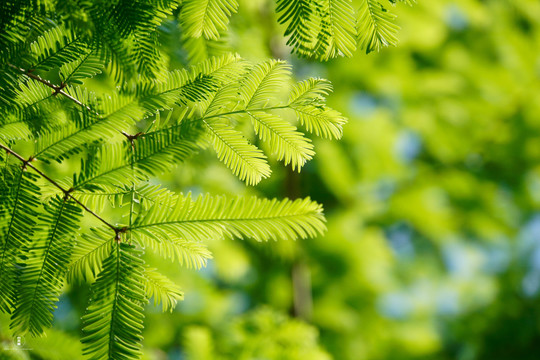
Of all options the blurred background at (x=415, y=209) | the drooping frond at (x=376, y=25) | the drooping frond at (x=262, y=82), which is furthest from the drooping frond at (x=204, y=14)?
the blurred background at (x=415, y=209)

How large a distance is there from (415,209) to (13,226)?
9.72 ft

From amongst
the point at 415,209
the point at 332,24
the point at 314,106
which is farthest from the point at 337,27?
the point at 415,209

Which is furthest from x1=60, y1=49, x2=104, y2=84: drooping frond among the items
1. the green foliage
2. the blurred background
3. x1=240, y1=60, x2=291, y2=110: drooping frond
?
the blurred background

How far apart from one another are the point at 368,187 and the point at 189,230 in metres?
2.62

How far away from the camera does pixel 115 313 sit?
0.71 meters

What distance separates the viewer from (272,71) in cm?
76

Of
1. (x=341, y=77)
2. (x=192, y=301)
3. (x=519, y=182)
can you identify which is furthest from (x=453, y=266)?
(x=192, y=301)

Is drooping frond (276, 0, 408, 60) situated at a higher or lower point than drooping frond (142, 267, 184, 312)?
higher

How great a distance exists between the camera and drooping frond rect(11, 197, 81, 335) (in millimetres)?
708

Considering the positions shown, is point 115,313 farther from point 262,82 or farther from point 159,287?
point 262,82

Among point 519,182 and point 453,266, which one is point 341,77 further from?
point 453,266

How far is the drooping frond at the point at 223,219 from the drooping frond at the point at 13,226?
0.58ft

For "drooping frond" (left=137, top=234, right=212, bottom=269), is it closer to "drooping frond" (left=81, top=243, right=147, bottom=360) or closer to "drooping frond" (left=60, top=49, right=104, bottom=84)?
"drooping frond" (left=81, top=243, right=147, bottom=360)

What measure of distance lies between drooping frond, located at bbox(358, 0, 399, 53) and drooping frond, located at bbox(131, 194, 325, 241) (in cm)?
33
